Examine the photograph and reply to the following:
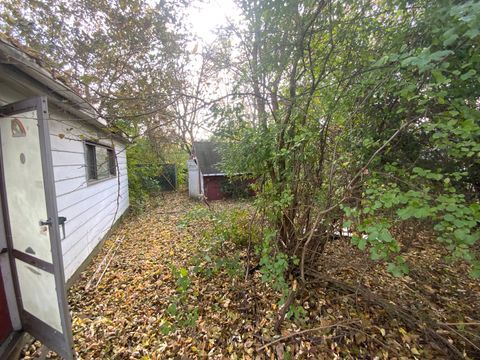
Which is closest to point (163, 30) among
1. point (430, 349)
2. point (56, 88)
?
point (56, 88)

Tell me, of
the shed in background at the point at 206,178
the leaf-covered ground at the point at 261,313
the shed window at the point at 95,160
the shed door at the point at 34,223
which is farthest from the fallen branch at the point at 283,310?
the shed in background at the point at 206,178

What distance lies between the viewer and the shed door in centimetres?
158

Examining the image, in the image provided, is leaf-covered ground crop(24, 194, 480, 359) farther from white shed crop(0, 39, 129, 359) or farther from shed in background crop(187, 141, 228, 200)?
shed in background crop(187, 141, 228, 200)

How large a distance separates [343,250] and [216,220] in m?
1.73

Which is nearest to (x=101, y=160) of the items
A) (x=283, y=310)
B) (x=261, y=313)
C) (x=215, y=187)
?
(x=261, y=313)

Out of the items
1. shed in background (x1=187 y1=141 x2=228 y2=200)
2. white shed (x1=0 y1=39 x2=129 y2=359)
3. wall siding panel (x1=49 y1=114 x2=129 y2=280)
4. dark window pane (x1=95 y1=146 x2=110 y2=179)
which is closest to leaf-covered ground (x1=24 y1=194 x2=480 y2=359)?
white shed (x1=0 y1=39 x2=129 y2=359)

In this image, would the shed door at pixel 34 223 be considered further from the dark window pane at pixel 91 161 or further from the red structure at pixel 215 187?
the red structure at pixel 215 187

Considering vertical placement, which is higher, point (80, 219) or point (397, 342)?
point (80, 219)

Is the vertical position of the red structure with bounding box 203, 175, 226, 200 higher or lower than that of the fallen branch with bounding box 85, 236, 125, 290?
higher

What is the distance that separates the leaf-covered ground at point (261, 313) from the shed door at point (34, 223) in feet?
1.50

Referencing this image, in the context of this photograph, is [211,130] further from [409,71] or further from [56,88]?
[409,71]

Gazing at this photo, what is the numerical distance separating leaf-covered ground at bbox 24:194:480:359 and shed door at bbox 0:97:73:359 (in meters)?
0.46

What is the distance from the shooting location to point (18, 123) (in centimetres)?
170

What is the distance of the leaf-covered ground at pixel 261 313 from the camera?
1.95m
